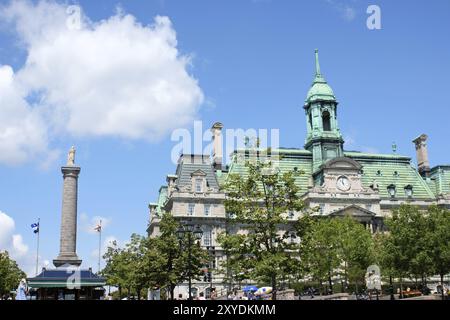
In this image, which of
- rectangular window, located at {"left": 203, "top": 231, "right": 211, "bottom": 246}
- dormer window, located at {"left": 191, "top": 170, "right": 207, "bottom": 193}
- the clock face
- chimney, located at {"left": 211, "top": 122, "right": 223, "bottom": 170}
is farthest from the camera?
chimney, located at {"left": 211, "top": 122, "right": 223, "bottom": 170}

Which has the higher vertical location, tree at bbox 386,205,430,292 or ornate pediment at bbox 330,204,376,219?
ornate pediment at bbox 330,204,376,219

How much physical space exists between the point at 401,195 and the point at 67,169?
59.8 m

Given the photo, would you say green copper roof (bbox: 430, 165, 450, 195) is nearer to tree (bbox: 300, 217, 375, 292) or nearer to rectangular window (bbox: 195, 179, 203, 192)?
tree (bbox: 300, 217, 375, 292)

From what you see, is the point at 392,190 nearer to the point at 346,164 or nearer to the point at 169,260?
the point at 346,164

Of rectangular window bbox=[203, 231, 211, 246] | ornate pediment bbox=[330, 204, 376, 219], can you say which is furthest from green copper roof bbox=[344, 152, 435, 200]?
rectangular window bbox=[203, 231, 211, 246]

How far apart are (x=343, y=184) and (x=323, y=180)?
3.42 metres

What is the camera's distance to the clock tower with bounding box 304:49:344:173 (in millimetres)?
100875

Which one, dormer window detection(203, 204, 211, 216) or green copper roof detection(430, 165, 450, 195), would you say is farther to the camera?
green copper roof detection(430, 165, 450, 195)

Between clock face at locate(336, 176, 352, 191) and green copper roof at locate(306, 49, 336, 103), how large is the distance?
16969 mm

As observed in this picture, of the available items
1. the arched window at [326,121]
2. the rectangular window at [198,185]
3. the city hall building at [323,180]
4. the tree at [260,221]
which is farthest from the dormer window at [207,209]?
the tree at [260,221]

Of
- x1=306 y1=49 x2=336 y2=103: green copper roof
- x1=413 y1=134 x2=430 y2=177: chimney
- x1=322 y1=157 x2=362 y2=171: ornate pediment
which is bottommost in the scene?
x1=322 y1=157 x2=362 y2=171: ornate pediment

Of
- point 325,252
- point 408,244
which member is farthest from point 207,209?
point 408,244

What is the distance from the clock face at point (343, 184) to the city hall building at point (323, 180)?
0.22 feet
